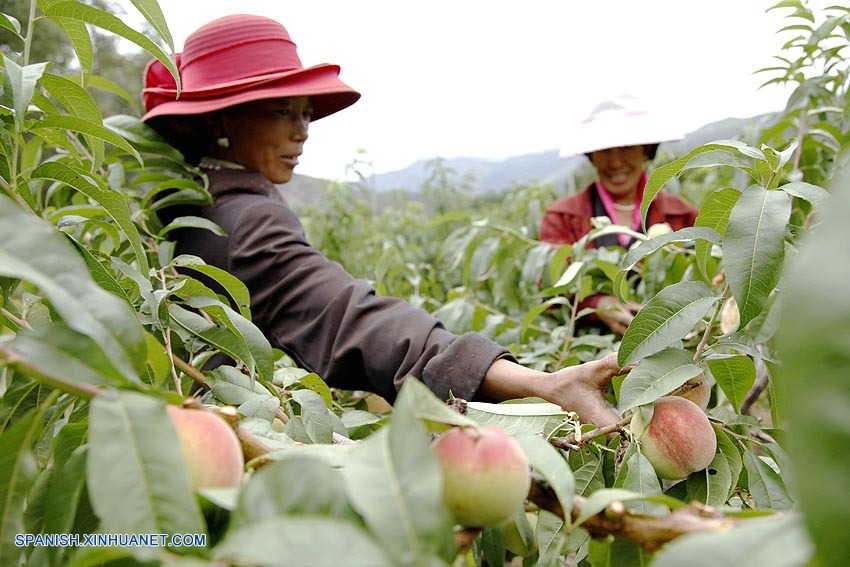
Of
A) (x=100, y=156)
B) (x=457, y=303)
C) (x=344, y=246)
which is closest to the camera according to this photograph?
(x=100, y=156)

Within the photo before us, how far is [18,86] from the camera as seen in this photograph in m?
0.61

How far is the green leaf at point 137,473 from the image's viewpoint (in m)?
0.33

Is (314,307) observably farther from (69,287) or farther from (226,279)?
(69,287)

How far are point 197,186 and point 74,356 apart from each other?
942 mm

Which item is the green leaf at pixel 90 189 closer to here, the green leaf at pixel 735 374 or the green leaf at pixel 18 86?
the green leaf at pixel 18 86

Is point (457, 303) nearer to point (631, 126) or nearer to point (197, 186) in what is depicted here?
point (197, 186)

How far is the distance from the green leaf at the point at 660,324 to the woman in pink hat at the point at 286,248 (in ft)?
0.41

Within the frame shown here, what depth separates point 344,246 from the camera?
3.93 meters

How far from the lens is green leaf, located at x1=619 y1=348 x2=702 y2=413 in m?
0.65

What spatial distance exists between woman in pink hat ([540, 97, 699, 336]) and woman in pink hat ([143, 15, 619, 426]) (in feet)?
3.43

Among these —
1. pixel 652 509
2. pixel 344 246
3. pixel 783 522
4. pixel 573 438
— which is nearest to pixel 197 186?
pixel 573 438

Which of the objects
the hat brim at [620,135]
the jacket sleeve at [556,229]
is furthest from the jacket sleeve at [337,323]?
the hat brim at [620,135]

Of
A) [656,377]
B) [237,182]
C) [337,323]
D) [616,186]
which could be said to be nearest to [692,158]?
[656,377]

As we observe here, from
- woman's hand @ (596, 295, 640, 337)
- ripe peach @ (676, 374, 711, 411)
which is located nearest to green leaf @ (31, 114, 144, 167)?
ripe peach @ (676, 374, 711, 411)
